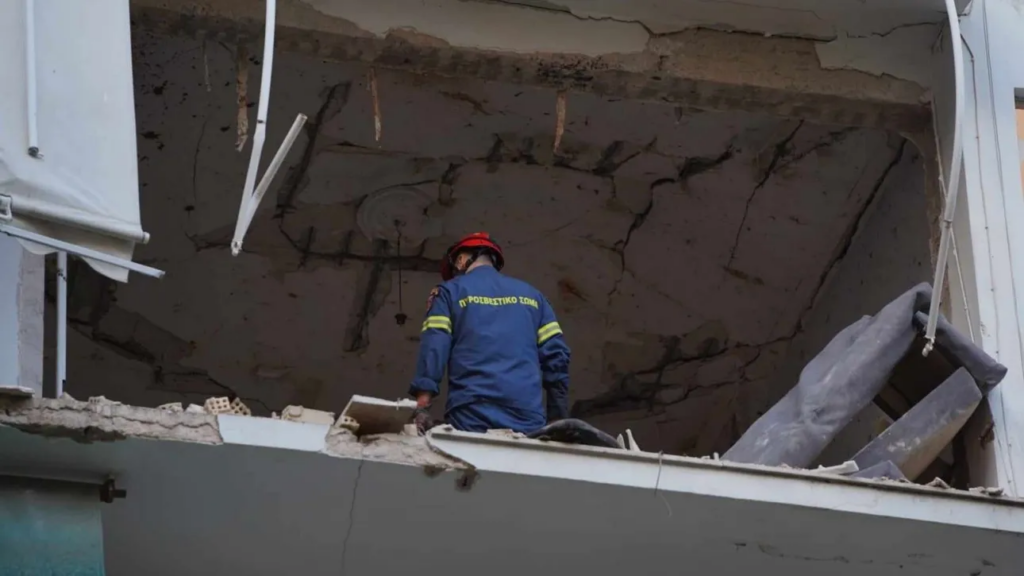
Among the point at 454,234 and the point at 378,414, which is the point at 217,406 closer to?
the point at 378,414

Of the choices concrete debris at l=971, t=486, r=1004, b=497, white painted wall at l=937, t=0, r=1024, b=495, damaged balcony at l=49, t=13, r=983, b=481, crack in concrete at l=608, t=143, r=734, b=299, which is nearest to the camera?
concrete debris at l=971, t=486, r=1004, b=497

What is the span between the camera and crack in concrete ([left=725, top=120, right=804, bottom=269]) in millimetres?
8695

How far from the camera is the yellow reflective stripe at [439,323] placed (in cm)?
667

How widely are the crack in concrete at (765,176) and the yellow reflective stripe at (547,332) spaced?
235 cm

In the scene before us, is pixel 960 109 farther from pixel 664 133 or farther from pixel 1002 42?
pixel 664 133

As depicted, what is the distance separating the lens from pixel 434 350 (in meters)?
6.57

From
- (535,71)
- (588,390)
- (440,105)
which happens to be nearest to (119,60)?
(535,71)

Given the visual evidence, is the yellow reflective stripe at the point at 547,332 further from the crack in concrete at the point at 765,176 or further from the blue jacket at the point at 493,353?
the crack in concrete at the point at 765,176

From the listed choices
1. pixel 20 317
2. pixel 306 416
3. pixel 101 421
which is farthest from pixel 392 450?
pixel 20 317

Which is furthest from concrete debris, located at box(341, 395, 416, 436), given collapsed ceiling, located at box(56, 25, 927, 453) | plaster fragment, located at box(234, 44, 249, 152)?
collapsed ceiling, located at box(56, 25, 927, 453)

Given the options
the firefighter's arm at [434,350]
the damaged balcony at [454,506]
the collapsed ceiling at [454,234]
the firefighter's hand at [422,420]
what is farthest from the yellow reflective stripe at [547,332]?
the collapsed ceiling at [454,234]

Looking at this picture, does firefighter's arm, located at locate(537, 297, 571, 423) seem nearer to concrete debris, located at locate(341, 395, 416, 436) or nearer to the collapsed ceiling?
concrete debris, located at locate(341, 395, 416, 436)

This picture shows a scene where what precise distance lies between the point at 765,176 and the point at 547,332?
250 centimetres

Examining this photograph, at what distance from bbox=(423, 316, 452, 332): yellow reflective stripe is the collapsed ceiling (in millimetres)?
1986
